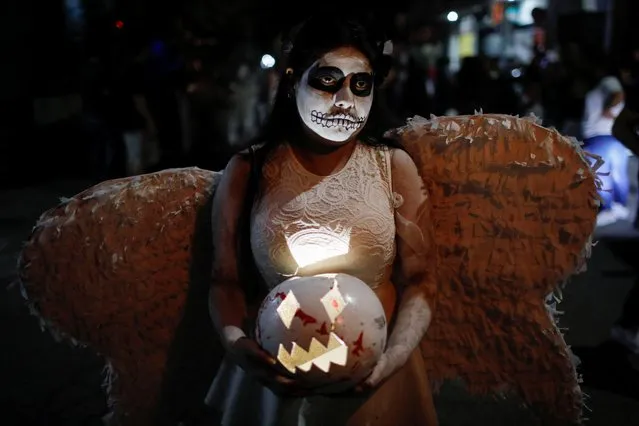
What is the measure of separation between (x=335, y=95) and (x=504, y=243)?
30.1 inches

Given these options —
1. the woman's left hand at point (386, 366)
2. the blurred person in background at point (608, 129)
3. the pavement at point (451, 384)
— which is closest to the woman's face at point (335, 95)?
the woman's left hand at point (386, 366)

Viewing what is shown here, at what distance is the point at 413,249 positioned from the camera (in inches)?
88.1

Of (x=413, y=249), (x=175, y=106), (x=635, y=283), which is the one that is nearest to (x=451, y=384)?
(x=635, y=283)

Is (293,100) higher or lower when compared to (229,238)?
higher

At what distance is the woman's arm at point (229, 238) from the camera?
227cm

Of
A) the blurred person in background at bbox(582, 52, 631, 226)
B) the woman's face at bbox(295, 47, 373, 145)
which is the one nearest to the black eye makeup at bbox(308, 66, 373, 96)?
the woman's face at bbox(295, 47, 373, 145)

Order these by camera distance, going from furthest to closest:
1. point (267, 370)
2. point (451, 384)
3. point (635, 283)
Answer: point (635, 283) < point (451, 384) < point (267, 370)

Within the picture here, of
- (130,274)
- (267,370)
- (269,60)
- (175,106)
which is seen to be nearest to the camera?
(267,370)

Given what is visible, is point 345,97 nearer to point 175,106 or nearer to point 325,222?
point 325,222

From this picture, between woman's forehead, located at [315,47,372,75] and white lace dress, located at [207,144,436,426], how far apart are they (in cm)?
23

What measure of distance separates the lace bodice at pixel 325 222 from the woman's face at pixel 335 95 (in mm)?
115

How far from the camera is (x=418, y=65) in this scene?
10711 millimetres

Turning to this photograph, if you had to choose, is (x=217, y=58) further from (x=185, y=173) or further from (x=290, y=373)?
(x=290, y=373)

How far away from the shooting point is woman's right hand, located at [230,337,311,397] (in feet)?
6.41
